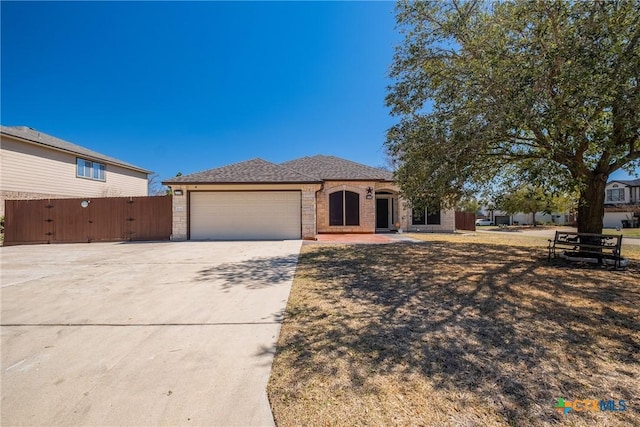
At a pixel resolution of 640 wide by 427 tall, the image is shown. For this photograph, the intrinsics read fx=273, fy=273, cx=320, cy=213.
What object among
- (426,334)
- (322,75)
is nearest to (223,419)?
(426,334)

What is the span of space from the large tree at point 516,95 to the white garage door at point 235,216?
711 cm

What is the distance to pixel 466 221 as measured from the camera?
2198 cm

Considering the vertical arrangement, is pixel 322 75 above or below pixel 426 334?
above

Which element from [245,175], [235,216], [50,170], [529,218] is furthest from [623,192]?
[50,170]

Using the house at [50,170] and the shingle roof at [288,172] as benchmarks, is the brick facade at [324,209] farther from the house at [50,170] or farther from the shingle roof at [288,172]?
the house at [50,170]

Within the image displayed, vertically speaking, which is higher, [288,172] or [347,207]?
[288,172]

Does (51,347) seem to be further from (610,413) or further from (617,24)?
(617,24)

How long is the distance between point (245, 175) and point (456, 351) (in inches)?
499

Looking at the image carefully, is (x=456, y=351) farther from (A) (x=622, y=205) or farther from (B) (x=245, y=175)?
(A) (x=622, y=205)

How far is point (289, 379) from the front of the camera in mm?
2471

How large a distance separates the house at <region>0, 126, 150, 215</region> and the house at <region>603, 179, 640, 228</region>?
154 feet

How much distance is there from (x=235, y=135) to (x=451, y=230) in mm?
17463

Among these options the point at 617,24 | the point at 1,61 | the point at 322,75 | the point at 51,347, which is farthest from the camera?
the point at 322,75

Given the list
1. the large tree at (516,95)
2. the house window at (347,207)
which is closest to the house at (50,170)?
the house window at (347,207)
